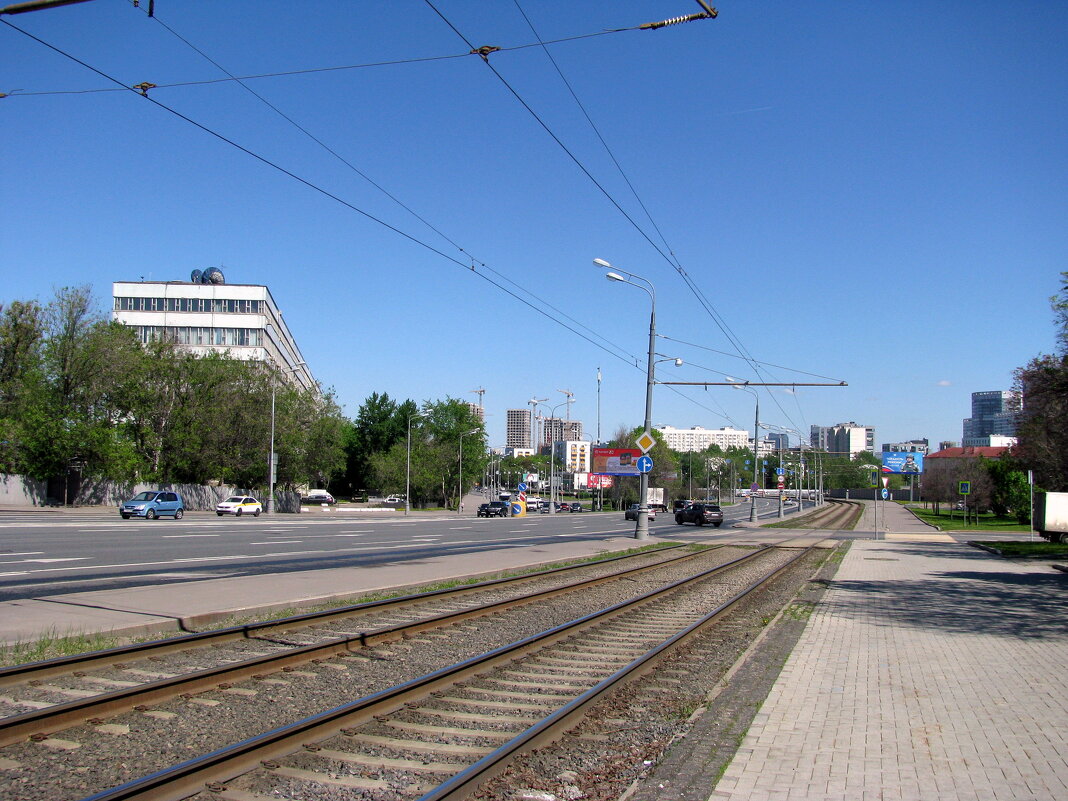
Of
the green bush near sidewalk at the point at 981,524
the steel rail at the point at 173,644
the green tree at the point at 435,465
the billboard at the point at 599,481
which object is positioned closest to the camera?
the steel rail at the point at 173,644

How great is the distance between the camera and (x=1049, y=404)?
3675cm

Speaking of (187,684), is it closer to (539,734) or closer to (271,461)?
(539,734)

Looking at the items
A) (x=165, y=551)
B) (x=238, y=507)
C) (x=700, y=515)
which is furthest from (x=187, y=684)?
(x=238, y=507)

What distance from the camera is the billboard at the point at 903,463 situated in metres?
47.5

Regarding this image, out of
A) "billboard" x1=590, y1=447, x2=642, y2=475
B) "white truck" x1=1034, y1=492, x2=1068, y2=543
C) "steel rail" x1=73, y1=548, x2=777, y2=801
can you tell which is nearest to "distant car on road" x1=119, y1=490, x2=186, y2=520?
"billboard" x1=590, y1=447, x2=642, y2=475

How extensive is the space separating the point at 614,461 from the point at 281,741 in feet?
206

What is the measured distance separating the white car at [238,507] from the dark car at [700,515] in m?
29.3

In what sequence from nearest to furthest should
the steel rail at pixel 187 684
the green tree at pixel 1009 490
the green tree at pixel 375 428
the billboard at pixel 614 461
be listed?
the steel rail at pixel 187 684 < the green tree at pixel 1009 490 < the billboard at pixel 614 461 < the green tree at pixel 375 428

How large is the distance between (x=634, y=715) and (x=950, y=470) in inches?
3279

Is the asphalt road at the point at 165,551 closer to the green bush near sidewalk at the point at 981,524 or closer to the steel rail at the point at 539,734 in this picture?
the steel rail at the point at 539,734

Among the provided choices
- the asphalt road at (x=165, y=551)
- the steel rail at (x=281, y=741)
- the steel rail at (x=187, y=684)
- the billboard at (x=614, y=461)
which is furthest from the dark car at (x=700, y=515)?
the steel rail at (x=281, y=741)

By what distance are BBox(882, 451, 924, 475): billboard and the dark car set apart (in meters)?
11.1

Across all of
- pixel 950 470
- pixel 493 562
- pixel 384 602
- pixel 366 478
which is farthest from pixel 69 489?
pixel 950 470

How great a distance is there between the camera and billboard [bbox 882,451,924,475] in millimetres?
47469
